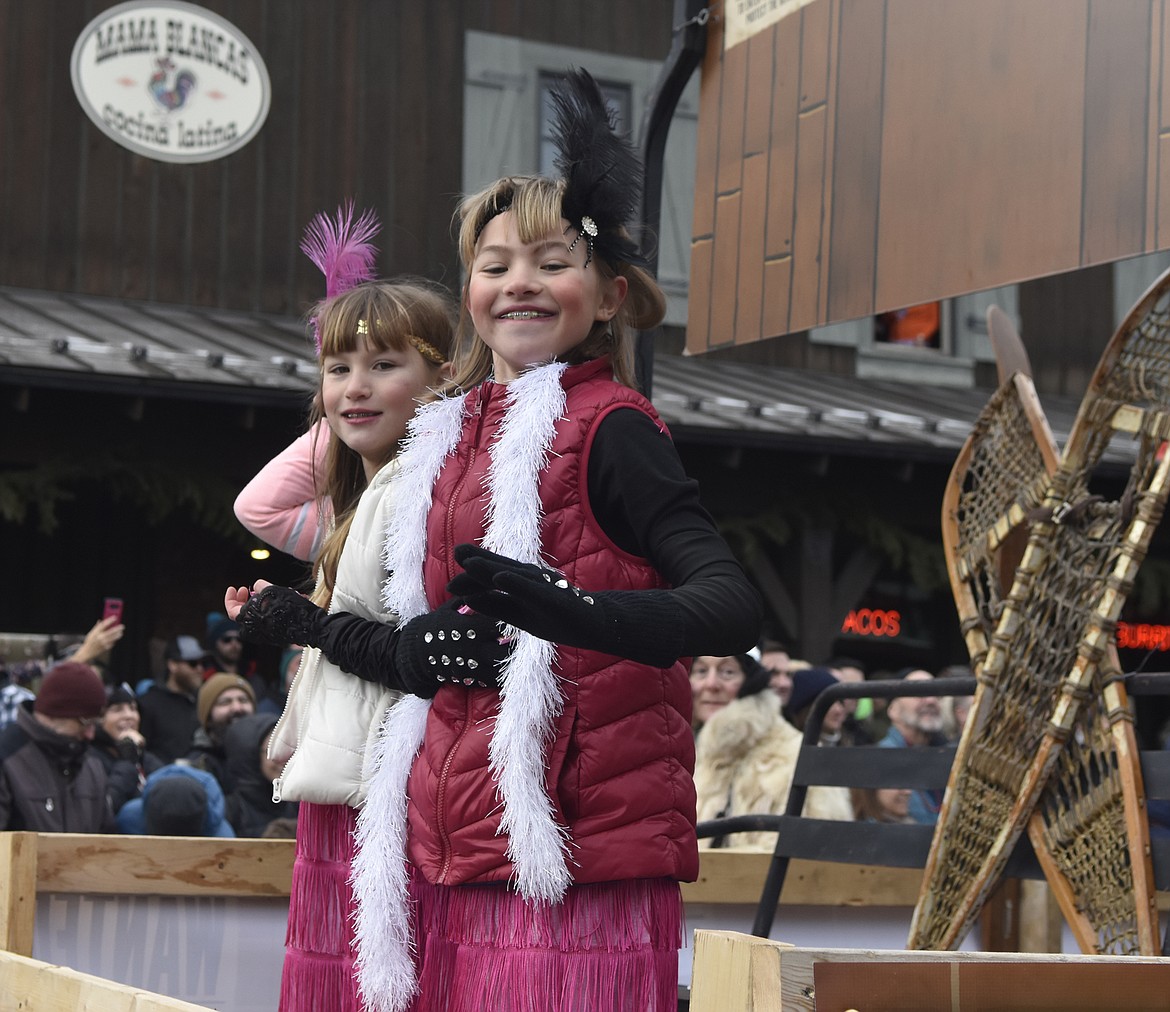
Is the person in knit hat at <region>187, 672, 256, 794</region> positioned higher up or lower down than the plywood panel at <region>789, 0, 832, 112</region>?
lower down

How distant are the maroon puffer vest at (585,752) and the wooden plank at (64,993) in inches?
15.0

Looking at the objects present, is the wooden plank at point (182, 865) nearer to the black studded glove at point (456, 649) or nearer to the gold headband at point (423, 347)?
the gold headband at point (423, 347)

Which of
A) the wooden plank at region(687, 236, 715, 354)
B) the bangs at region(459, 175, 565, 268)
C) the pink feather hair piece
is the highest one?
the wooden plank at region(687, 236, 715, 354)

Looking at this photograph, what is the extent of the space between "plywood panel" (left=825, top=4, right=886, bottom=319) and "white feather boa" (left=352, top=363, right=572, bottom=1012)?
992 mm

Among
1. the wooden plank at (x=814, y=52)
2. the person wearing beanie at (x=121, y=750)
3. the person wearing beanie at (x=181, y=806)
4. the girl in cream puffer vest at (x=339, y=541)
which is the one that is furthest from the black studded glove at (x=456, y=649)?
the person wearing beanie at (x=121, y=750)

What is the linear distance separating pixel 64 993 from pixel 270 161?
8.51 meters

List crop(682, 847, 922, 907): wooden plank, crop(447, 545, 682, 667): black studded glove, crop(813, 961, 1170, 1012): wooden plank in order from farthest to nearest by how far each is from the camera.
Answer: crop(682, 847, 922, 907): wooden plank < crop(447, 545, 682, 667): black studded glove < crop(813, 961, 1170, 1012): wooden plank

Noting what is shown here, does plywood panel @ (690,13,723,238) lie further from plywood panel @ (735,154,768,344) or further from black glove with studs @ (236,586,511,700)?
black glove with studs @ (236,586,511,700)

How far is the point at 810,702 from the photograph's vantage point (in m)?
6.89

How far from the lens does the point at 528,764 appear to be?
1.90 meters

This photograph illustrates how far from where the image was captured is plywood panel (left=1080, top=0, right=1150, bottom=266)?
2.40 meters

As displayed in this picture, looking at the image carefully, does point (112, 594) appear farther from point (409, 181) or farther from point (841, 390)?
point (841, 390)

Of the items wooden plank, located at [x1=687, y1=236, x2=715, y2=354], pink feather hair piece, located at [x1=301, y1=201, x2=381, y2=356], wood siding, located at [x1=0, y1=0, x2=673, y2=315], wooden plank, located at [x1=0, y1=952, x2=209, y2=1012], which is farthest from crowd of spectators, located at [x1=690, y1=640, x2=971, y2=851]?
wood siding, located at [x1=0, y1=0, x2=673, y2=315]

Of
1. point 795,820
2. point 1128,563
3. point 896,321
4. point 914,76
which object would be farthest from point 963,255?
point 896,321
